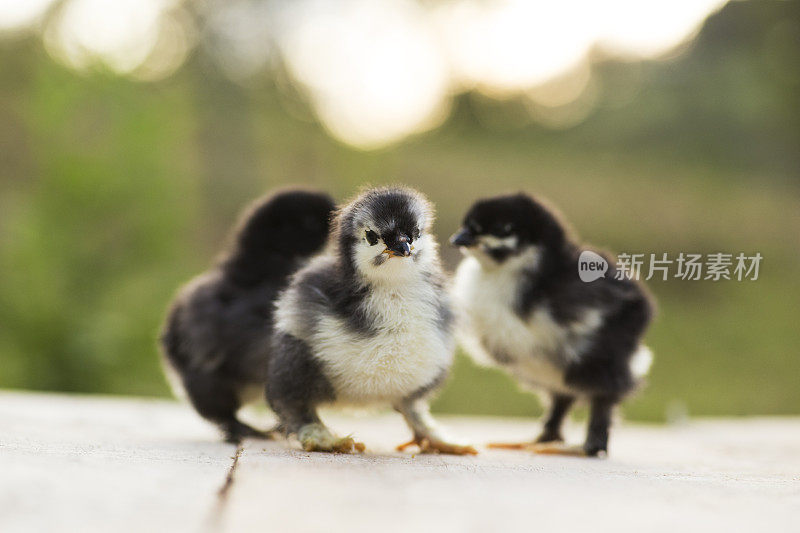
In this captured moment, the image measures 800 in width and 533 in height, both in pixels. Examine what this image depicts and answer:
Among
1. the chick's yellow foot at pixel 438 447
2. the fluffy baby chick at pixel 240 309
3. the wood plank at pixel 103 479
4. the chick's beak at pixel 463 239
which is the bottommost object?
the wood plank at pixel 103 479

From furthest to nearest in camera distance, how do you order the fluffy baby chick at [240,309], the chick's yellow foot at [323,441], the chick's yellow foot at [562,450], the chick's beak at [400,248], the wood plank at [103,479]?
1. the chick's yellow foot at [562,450]
2. the fluffy baby chick at [240,309]
3. the chick's yellow foot at [323,441]
4. the chick's beak at [400,248]
5. the wood plank at [103,479]

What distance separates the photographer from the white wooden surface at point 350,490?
150 cm

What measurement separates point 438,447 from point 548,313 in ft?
2.45

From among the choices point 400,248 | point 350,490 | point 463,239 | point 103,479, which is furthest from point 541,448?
point 103,479

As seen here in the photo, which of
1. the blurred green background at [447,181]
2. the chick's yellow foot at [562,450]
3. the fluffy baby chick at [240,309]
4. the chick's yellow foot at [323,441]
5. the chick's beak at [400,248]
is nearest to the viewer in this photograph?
the chick's beak at [400,248]

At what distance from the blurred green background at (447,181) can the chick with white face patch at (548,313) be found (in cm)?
180

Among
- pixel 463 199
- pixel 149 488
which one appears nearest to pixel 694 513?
pixel 149 488

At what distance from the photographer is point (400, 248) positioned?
2.39m

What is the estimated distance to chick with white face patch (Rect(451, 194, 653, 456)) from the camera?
3131 mm

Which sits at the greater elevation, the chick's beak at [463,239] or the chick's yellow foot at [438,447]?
the chick's beak at [463,239]

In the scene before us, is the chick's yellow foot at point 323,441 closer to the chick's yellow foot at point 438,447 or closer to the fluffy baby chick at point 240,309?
the chick's yellow foot at point 438,447

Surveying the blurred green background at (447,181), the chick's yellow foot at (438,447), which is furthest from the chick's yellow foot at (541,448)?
the blurred green background at (447,181)

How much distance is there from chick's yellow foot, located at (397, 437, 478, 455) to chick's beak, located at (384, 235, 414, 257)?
72 centimetres

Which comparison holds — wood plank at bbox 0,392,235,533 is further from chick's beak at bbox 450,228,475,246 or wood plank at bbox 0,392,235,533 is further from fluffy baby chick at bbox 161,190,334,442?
chick's beak at bbox 450,228,475,246
